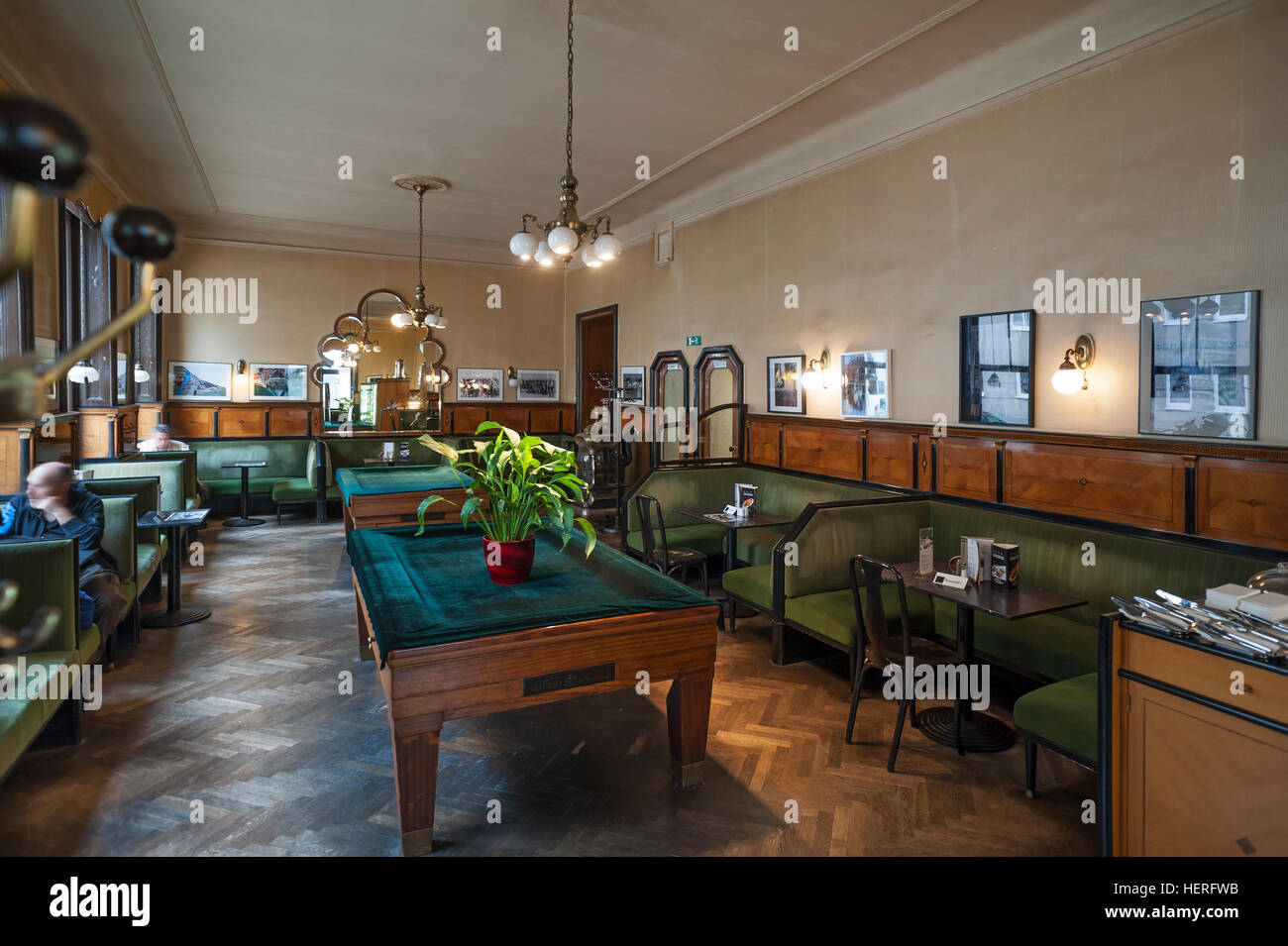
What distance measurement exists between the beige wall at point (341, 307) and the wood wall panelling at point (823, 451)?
7012 millimetres

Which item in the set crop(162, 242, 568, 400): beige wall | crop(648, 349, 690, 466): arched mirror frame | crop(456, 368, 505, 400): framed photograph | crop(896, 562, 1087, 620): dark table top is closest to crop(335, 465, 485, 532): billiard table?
crop(896, 562, 1087, 620): dark table top

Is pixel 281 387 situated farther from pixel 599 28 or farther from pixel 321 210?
pixel 599 28

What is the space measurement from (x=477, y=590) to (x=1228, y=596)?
2.93 metres

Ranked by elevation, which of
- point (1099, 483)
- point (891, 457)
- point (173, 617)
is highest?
point (891, 457)

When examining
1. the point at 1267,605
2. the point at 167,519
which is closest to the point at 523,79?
the point at 167,519

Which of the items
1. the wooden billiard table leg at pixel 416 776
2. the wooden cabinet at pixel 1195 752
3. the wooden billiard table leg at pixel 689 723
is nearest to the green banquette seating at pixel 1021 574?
the wooden cabinet at pixel 1195 752

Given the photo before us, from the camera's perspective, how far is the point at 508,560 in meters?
3.55

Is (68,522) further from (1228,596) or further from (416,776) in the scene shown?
(1228,596)

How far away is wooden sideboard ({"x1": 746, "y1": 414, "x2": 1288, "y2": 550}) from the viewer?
4484 mm

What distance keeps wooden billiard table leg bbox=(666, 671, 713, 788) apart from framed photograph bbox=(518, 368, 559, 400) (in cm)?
1127

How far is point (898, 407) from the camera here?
712 centimetres

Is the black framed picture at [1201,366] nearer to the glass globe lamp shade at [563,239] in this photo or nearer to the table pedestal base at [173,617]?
the glass globe lamp shade at [563,239]

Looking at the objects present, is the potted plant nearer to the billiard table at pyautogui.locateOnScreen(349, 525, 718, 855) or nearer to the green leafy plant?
the green leafy plant
